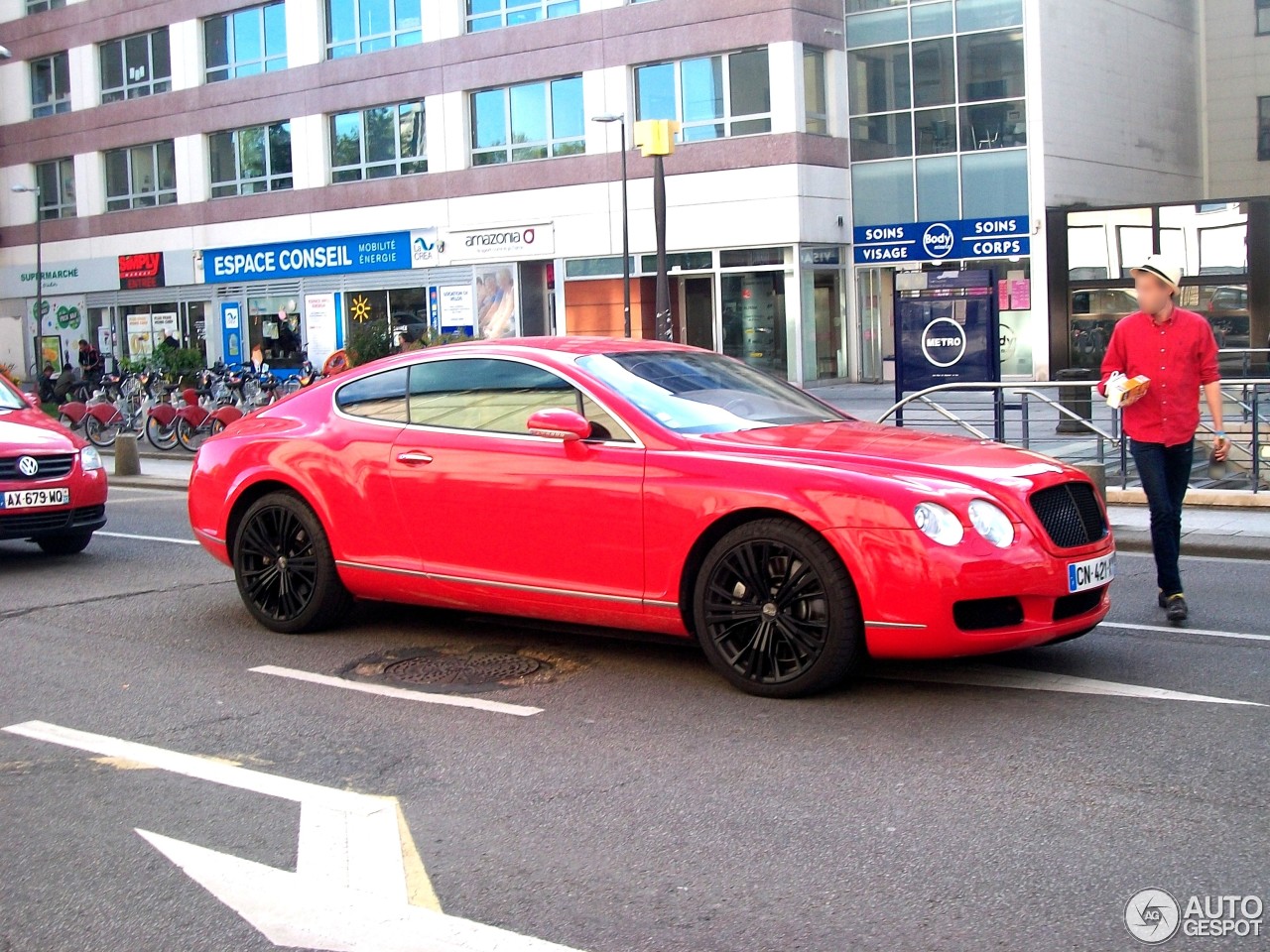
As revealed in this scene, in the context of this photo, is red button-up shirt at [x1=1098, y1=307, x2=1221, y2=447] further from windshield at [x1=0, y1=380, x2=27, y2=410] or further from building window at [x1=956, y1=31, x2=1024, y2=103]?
building window at [x1=956, y1=31, x2=1024, y2=103]

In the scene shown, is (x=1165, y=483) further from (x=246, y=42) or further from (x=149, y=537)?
(x=246, y=42)

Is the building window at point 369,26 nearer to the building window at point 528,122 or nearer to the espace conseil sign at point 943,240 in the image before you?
the building window at point 528,122

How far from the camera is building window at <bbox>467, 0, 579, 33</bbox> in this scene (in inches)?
1405

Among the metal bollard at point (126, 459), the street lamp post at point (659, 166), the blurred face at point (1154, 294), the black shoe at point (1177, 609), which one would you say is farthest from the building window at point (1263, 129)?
the black shoe at point (1177, 609)

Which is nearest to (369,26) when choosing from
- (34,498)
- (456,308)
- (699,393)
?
(456,308)

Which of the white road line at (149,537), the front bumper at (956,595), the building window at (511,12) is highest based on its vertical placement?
the building window at (511,12)

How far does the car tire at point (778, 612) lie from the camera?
5.90 meters

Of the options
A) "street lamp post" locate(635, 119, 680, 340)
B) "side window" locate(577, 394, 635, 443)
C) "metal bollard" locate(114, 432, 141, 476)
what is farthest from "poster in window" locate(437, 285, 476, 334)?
"side window" locate(577, 394, 635, 443)

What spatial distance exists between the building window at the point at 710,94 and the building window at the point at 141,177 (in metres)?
17.2

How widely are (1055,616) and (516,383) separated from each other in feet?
8.94

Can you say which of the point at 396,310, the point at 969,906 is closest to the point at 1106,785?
the point at 969,906

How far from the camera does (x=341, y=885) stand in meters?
4.25

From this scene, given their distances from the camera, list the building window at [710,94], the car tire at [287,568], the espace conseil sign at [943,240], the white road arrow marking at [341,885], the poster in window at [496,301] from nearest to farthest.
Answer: the white road arrow marking at [341,885]
the car tire at [287,568]
the espace conseil sign at [943,240]
the building window at [710,94]
the poster in window at [496,301]

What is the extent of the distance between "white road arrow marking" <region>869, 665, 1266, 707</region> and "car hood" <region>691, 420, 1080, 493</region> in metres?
0.87
